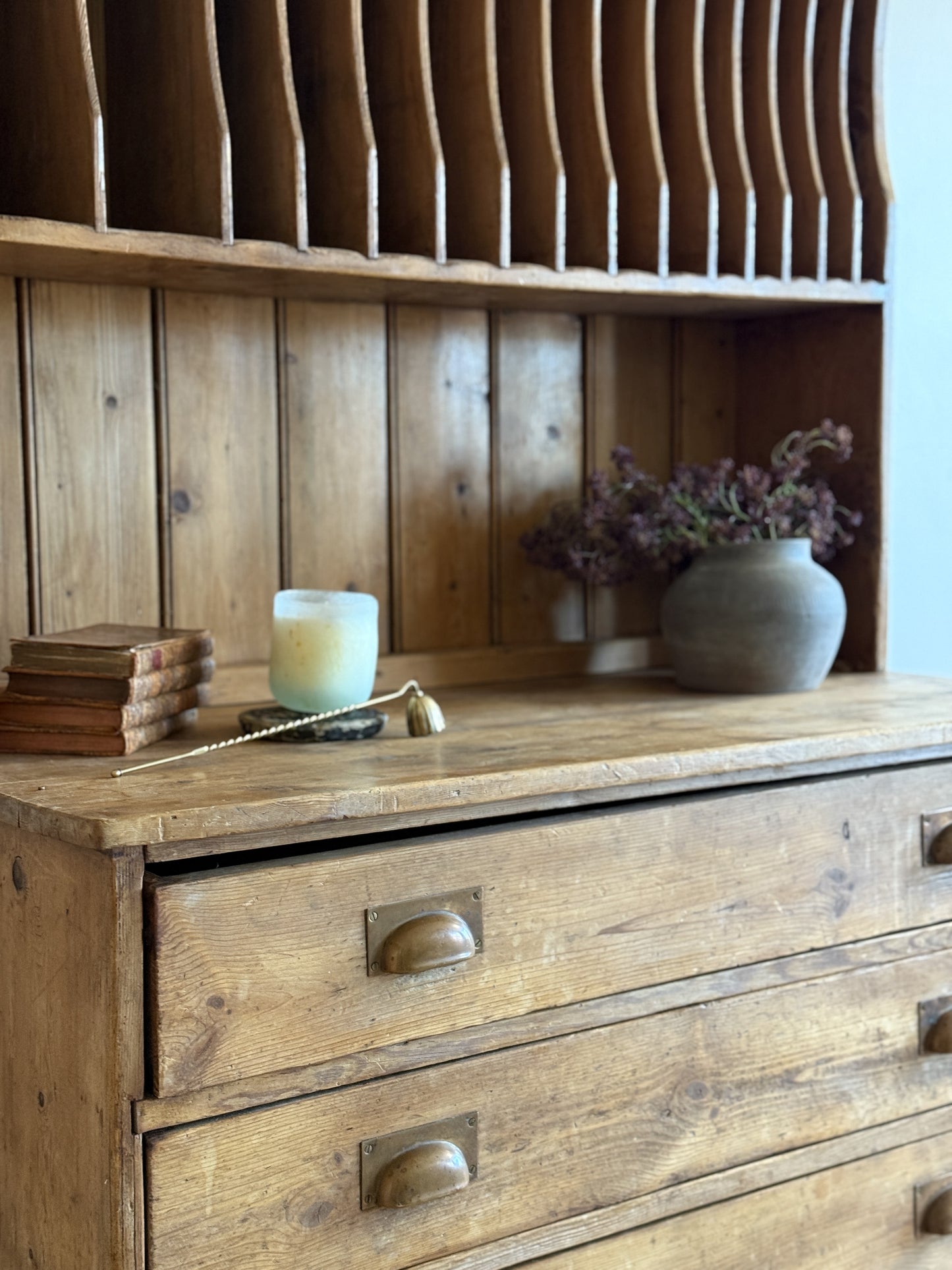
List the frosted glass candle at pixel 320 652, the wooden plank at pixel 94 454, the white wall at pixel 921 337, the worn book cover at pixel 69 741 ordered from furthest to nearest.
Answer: the white wall at pixel 921 337 → the wooden plank at pixel 94 454 → the frosted glass candle at pixel 320 652 → the worn book cover at pixel 69 741

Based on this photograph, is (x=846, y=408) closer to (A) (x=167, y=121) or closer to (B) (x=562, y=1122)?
(A) (x=167, y=121)

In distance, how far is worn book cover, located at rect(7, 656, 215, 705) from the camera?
135cm

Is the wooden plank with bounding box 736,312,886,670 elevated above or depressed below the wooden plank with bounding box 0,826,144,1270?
above

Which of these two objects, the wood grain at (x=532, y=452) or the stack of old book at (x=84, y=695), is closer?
the stack of old book at (x=84, y=695)

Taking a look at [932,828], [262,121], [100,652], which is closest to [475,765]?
[100,652]

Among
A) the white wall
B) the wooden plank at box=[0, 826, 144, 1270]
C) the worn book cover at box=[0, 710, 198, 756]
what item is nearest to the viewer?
the wooden plank at box=[0, 826, 144, 1270]

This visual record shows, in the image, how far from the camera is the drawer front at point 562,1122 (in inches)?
45.4

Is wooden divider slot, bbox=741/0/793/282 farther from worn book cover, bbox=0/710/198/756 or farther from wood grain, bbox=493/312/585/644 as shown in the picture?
worn book cover, bbox=0/710/198/756

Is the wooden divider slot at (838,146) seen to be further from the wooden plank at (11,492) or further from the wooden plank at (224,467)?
the wooden plank at (11,492)

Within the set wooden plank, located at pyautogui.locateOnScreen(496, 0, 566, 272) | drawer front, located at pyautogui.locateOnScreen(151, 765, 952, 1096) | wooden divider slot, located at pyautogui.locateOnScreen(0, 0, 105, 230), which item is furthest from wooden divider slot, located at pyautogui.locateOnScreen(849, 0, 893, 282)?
wooden divider slot, located at pyautogui.locateOnScreen(0, 0, 105, 230)

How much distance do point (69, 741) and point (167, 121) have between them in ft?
2.08

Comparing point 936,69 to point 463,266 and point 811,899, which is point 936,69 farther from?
point 811,899

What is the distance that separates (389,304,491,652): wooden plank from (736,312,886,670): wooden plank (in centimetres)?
43

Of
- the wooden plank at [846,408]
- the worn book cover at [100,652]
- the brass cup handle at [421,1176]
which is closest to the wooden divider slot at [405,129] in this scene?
the worn book cover at [100,652]
